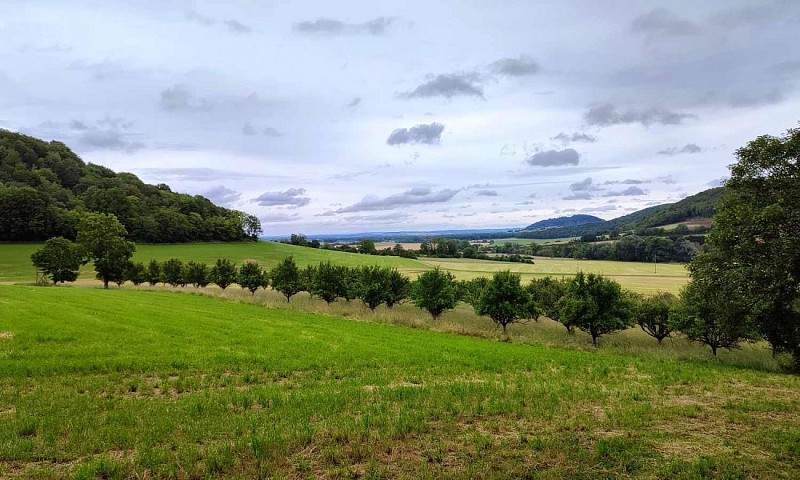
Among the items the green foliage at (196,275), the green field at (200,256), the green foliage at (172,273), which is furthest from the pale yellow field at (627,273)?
the green foliage at (172,273)

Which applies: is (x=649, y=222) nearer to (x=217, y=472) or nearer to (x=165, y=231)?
(x=165, y=231)

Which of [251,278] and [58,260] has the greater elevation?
[58,260]

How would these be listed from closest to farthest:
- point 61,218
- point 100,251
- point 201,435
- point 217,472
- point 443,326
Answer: point 217,472, point 201,435, point 443,326, point 100,251, point 61,218

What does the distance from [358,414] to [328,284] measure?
56354mm

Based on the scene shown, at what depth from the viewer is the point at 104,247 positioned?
2623 inches

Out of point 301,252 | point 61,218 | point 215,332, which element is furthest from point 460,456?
point 61,218

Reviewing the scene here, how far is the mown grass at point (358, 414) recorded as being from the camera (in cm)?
664

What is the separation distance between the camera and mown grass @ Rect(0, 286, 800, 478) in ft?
21.8

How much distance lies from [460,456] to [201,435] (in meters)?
4.88

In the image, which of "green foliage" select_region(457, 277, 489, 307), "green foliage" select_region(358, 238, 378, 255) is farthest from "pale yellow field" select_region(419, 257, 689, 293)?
"green foliage" select_region(358, 238, 378, 255)

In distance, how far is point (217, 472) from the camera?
6.34 metres

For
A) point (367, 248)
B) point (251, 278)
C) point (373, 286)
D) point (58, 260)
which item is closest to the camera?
point (373, 286)

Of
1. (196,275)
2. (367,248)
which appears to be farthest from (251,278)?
(367,248)

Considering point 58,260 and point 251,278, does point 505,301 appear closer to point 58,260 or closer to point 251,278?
point 251,278
